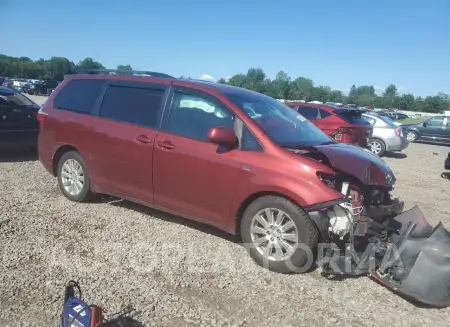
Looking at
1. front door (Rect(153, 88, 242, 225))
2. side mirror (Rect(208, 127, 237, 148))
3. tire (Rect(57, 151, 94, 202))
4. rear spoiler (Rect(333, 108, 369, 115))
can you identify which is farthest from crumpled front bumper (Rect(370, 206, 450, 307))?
rear spoiler (Rect(333, 108, 369, 115))

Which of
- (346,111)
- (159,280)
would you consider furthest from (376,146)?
(159,280)

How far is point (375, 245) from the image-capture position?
382 cm

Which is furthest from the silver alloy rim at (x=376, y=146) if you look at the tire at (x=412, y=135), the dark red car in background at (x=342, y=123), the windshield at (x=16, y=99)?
the windshield at (x=16, y=99)

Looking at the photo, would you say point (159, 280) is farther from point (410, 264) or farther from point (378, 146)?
point (378, 146)

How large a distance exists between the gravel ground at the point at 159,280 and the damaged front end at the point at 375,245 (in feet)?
0.53

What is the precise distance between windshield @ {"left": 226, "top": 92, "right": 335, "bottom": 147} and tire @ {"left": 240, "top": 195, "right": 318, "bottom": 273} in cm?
67

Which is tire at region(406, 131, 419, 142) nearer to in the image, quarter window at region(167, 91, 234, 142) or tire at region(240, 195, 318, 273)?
quarter window at region(167, 91, 234, 142)

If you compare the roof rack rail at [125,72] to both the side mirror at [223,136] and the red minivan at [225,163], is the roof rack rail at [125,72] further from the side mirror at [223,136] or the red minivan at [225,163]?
the side mirror at [223,136]

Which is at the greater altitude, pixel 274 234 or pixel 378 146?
pixel 378 146

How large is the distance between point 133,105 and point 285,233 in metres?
2.48

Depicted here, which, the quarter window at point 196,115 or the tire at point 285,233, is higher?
the quarter window at point 196,115

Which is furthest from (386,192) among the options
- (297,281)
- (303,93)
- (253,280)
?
(303,93)

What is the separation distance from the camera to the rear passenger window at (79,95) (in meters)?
5.36

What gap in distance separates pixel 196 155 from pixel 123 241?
125 cm
